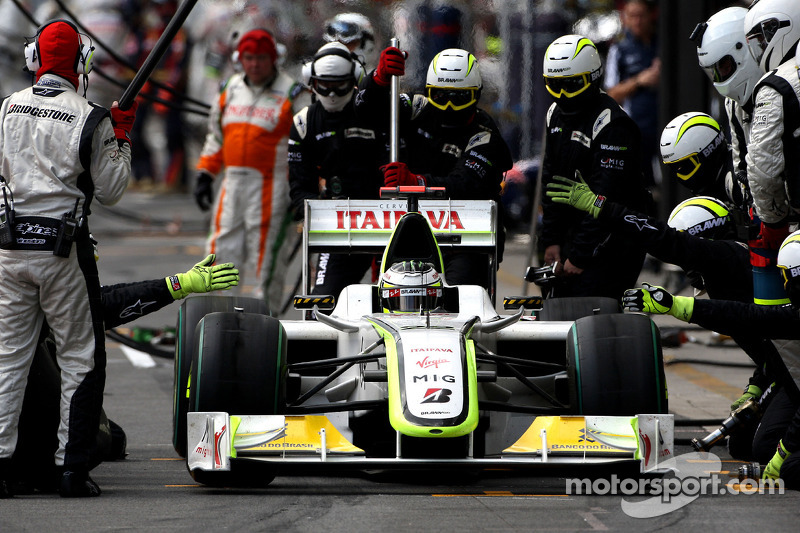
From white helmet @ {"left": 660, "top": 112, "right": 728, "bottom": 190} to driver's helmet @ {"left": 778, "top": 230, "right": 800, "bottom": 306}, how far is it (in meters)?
1.62

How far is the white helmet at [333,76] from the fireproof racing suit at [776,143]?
317cm

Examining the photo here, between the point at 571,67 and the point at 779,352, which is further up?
the point at 571,67

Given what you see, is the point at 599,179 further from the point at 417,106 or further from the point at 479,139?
the point at 417,106

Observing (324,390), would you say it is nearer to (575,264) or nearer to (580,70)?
(575,264)

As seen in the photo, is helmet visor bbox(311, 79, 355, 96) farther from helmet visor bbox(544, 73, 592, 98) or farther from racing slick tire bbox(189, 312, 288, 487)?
racing slick tire bbox(189, 312, 288, 487)

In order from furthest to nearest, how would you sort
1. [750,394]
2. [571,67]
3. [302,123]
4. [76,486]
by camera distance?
[302,123] → [571,67] → [750,394] → [76,486]

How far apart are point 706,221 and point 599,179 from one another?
896 mm

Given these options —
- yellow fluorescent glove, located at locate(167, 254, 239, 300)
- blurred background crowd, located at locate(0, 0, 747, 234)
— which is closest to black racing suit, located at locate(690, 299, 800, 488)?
yellow fluorescent glove, located at locate(167, 254, 239, 300)

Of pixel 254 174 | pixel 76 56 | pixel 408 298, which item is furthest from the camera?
pixel 254 174

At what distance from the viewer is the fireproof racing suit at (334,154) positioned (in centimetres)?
949

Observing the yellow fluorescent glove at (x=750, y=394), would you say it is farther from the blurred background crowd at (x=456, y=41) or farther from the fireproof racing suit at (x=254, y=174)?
the blurred background crowd at (x=456, y=41)

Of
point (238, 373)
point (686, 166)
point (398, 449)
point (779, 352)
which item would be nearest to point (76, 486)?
point (238, 373)

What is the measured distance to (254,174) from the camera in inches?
453

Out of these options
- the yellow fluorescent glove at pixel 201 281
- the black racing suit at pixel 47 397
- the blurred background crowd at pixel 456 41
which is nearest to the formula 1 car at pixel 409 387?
the yellow fluorescent glove at pixel 201 281
